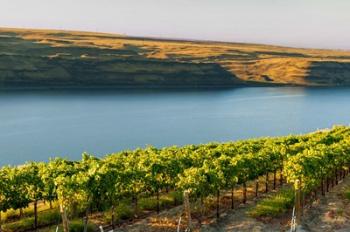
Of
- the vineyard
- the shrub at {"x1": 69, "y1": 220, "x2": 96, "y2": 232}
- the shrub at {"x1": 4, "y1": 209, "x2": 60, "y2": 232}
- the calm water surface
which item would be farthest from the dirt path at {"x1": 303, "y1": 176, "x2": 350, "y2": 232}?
the calm water surface

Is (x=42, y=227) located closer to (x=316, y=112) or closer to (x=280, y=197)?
(x=280, y=197)

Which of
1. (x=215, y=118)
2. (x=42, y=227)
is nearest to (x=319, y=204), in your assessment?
(x=42, y=227)

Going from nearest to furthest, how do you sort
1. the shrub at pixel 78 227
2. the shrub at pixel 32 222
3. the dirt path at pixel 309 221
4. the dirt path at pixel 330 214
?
the shrub at pixel 78 227, the shrub at pixel 32 222, the dirt path at pixel 309 221, the dirt path at pixel 330 214

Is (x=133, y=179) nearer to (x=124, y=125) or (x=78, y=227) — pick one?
(x=78, y=227)

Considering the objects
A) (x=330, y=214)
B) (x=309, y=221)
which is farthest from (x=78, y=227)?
(x=330, y=214)

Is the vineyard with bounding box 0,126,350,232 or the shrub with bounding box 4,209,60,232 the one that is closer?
the vineyard with bounding box 0,126,350,232

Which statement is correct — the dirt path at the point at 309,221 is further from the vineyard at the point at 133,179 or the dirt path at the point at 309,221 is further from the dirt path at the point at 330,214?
the vineyard at the point at 133,179

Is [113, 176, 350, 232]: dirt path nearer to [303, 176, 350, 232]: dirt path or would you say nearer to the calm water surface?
[303, 176, 350, 232]: dirt path

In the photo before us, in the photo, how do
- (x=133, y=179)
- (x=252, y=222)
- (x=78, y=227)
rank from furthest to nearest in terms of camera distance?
(x=133, y=179) → (x=252, y=222) → (x=78, y=227)

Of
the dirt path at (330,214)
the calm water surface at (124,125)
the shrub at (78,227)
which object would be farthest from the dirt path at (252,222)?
the calm water surface at (124,125)

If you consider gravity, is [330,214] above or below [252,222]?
above

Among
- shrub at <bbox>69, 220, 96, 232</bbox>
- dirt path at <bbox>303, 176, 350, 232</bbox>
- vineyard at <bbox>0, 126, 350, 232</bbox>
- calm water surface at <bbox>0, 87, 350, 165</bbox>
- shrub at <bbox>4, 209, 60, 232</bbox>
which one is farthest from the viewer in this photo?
calm water surface at <bbox>0, 87, 350, 165</bbox>

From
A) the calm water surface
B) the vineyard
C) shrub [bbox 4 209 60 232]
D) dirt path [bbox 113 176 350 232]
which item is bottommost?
the calm water surface

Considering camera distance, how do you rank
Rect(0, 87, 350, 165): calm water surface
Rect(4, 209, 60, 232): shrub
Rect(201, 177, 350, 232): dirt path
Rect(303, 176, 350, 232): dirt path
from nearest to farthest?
Rect(4, 209, 60, 232): shrub → Rect(201, 177, 350, 232): dirt path → Rect(303, 176, 350, 232): dirt path → Rect(0, 87, 350, 165): calm water surface
